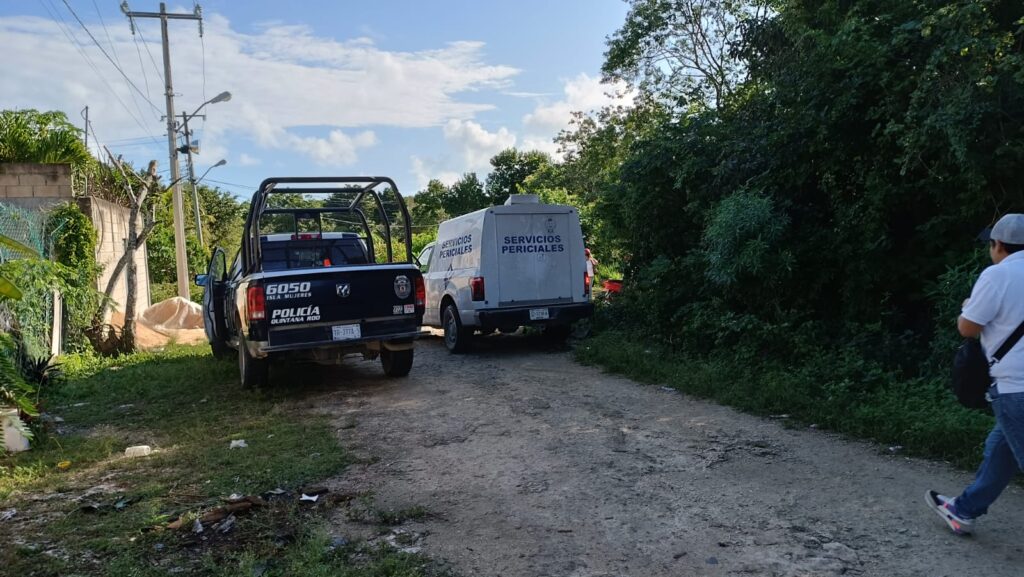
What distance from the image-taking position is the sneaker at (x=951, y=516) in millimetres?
3674

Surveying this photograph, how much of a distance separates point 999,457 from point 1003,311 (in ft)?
2.55

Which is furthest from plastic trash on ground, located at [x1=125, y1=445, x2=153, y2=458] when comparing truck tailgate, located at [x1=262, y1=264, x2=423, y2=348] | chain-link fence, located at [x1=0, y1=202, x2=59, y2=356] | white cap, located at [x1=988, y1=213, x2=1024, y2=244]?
white cap, located at [x1=988, y1=213, x2=1024, y2=244]

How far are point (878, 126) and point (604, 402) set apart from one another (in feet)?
13.1

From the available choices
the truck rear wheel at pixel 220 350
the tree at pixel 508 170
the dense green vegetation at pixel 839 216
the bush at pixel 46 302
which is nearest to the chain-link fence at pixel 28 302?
the bush at pixel 46 302

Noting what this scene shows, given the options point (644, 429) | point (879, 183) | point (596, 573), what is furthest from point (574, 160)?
point (596, 573)

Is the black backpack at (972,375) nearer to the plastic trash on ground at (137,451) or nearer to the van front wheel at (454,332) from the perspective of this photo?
the plastic trash on ground at (137,451)

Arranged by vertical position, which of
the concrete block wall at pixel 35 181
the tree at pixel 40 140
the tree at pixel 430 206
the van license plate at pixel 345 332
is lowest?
the van license plate at pixel 345 332

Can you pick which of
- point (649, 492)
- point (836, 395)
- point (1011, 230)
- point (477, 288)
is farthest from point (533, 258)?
point (1011, 230)

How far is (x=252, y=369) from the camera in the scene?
827cm

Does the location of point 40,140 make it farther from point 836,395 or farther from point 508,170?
point 508,170

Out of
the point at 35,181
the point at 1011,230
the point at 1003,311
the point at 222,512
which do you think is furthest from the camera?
the point at 35,181

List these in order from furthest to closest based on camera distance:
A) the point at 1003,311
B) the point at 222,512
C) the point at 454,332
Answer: the point at 454,332
the point at 222,512
the point at 1003,311

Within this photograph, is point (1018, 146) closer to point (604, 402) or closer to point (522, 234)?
point (604, 402)

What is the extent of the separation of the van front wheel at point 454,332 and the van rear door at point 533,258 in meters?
0.96
